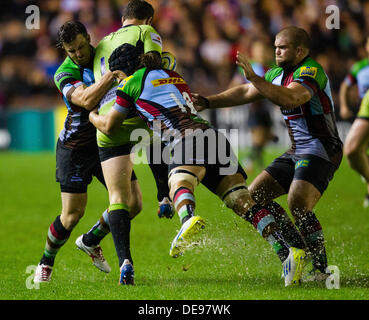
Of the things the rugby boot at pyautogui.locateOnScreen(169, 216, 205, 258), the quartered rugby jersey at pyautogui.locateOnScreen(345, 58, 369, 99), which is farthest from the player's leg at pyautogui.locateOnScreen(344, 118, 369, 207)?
the rugby boot at pyautogui.locateOnScreen(169, 216, 205, 258)

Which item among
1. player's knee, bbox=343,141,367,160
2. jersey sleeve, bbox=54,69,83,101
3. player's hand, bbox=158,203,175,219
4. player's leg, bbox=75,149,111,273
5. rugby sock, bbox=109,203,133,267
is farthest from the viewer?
player's knee, bbox=343,141,367,160

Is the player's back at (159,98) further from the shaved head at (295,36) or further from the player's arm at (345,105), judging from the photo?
the player's arm at (345,105)

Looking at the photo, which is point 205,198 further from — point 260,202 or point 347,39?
point 347,39

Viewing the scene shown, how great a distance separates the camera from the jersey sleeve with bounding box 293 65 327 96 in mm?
5723

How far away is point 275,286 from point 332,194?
6123 mm

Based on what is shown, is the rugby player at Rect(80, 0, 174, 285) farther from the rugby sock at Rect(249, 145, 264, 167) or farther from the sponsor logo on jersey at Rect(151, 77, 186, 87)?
the rugby sock at Rect(249, 145, 264, 167)

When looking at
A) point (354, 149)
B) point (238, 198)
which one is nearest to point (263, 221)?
point (238, 198)

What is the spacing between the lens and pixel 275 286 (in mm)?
5676

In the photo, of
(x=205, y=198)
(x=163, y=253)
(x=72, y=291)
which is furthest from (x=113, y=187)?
(x=205, y=198)

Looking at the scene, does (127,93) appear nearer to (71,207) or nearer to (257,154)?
(71,207)

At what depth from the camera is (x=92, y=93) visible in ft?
19.3

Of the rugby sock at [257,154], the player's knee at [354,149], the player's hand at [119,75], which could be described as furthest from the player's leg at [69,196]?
the rugby sock at [257,154]

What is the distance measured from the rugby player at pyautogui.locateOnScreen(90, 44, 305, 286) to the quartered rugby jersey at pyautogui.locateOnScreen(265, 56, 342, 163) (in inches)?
29.5
